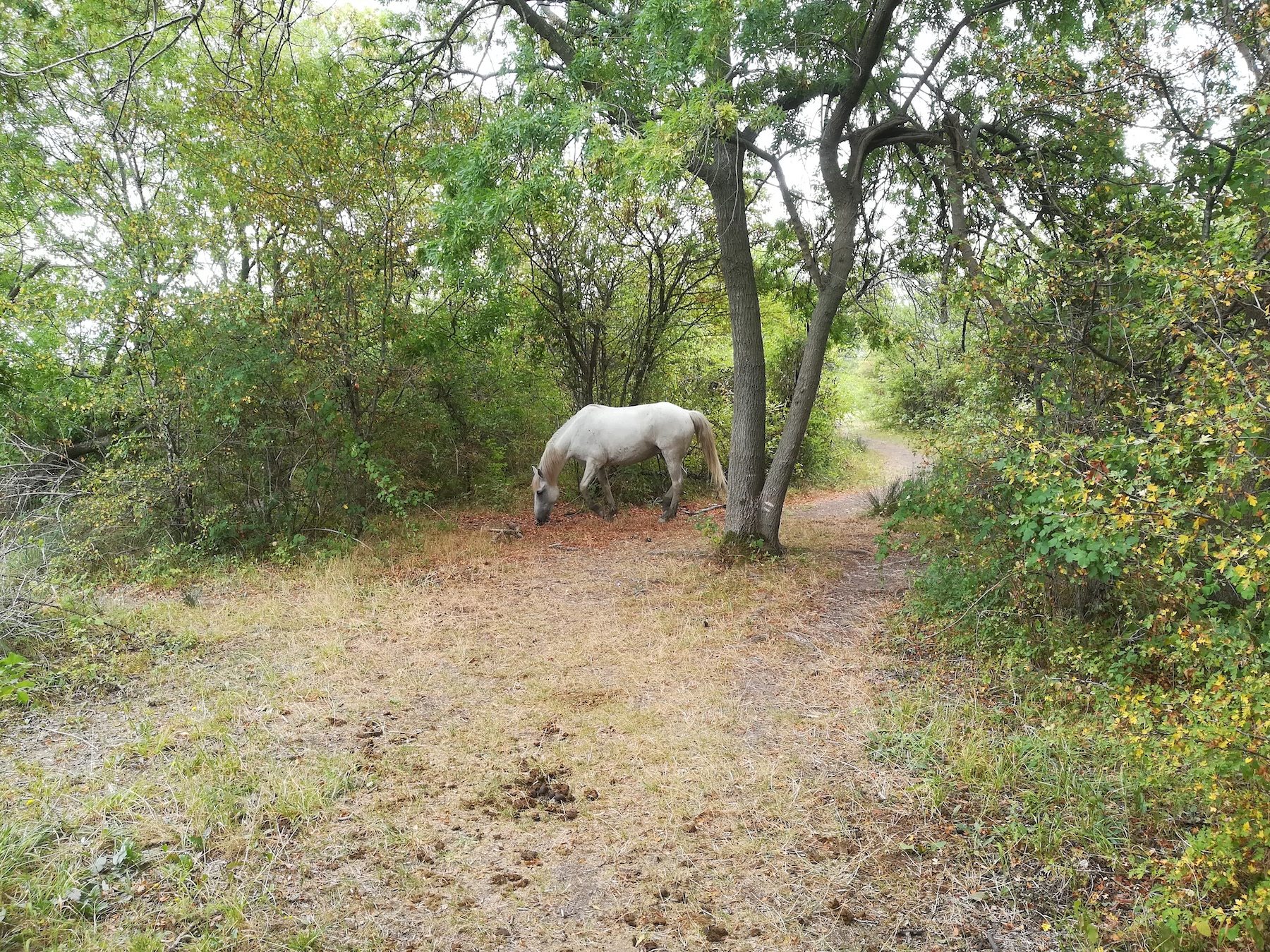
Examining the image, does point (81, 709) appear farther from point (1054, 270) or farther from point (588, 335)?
point (588, 335)

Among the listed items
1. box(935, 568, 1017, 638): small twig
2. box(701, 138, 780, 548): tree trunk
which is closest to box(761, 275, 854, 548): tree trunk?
box(701, 138, 780, 548): tree trunk

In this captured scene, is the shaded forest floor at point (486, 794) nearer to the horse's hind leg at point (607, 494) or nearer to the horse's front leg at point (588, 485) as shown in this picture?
the horse's front leg at point (588, 485)

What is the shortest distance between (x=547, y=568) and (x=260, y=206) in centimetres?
553

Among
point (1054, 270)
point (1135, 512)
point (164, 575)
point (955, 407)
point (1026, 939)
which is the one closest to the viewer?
point (1026, 939)

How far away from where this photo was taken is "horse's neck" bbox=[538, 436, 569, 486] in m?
9.89

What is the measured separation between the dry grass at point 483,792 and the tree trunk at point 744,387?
5.67 feet

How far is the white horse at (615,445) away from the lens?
9.91 metres

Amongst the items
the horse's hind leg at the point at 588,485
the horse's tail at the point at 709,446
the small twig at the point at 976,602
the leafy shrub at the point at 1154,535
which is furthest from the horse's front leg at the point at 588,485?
the small twig at the point at 976,602

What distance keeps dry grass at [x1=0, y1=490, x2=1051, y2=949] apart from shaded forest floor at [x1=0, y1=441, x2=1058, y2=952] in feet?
0.05

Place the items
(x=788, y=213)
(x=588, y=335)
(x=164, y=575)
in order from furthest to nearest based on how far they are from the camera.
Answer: (x=588, y=335), (x=788, y=213), (x=164, y=575)

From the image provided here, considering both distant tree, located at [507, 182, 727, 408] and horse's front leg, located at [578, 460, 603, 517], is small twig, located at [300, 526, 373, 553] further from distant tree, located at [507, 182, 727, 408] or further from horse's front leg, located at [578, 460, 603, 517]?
distant tree, located at [507, 182, 727, 408]

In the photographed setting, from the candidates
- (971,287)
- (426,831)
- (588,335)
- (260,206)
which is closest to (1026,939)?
(426,831)

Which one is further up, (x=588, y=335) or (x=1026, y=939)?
(x=588, y=335)

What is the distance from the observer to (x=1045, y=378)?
13.2ft
